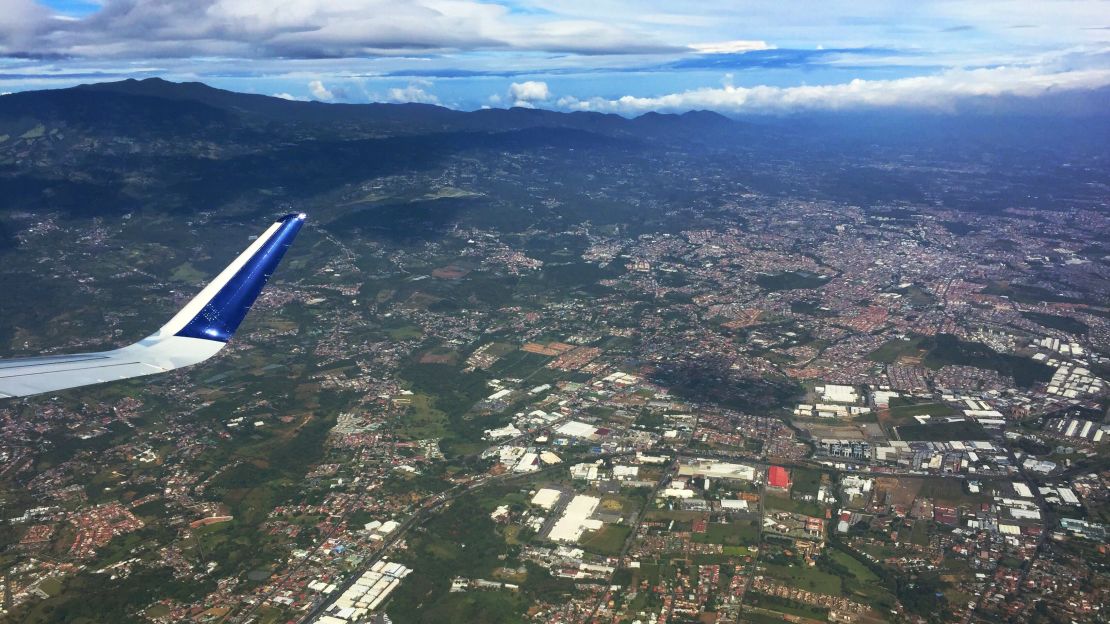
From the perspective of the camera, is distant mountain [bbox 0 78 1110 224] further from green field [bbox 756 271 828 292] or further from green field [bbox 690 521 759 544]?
green field [bbox 690 521 759 544]

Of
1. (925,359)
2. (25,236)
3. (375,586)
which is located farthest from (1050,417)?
(25,236)

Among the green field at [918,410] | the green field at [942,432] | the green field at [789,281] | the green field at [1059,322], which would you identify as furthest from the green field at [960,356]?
the green field at [789,281]

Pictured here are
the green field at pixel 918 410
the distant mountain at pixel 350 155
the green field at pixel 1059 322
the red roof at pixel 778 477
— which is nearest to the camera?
the red roof at pixel 778 477

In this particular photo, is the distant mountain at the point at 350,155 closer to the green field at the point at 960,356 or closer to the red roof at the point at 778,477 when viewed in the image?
the green field at the point at 960,356

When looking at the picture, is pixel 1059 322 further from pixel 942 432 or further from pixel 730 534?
pixel 730 534

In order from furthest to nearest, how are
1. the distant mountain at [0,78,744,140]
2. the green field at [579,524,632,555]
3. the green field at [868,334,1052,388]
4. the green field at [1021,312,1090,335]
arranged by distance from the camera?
the distant mountain at [0,78,744,140]
the green field at [1021,312,1090,335]
the green field at [868,334,1052,388]
the green field at [579,524,632,555]

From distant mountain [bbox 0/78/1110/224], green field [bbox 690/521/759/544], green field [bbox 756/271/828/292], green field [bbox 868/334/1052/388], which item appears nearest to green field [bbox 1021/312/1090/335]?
green field [bbox 868/334/1052/388]
